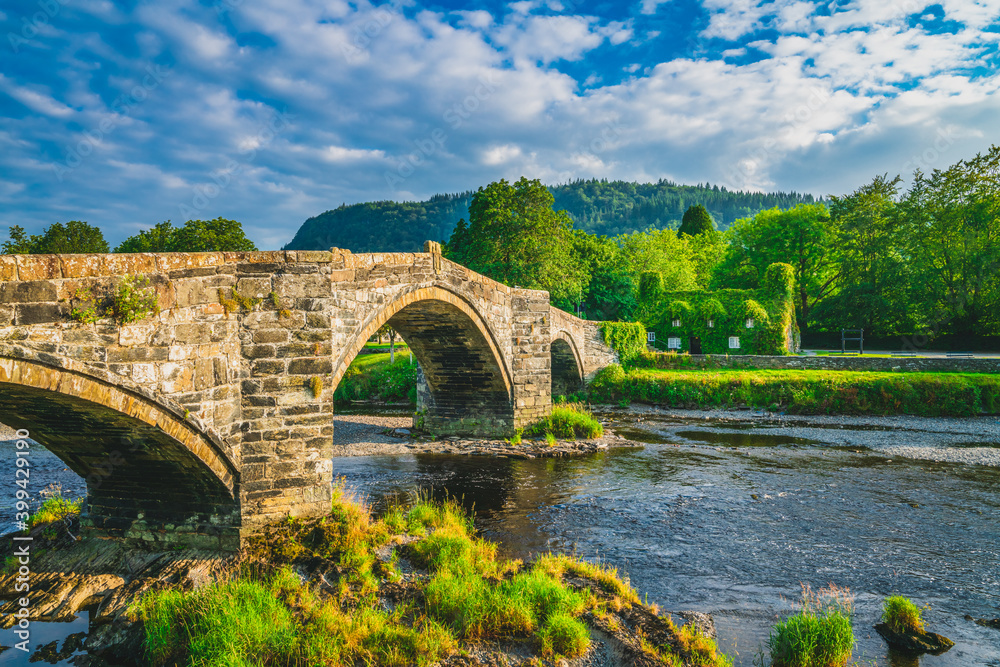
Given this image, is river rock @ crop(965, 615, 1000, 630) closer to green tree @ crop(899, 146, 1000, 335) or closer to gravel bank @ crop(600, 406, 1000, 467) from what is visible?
gravel bank @ crop(600, 406, 1000, 467)

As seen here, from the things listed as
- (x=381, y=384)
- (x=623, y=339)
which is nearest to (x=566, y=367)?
(x=623, y=339)

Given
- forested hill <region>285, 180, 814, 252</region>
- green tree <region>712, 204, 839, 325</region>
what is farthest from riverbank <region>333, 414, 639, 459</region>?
forested hill <region>285, 180, 814, 252</region>

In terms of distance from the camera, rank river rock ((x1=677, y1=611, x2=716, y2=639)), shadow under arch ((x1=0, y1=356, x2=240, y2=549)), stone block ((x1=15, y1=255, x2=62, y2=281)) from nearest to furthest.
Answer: stone block ((x1=15, y1=255, x2=62, y2=281)) < shadow under arch ((x1=0, y1=356, x2=240, y2=549)) < river rock ((x1=677, y1=611, x2=716, y2=639))

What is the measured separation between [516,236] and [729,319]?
1315 centimetres

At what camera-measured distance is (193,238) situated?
1142 inches

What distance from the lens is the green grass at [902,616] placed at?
630cm

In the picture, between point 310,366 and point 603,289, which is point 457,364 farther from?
point 603,289

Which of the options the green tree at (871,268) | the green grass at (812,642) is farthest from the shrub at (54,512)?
the green tree at (871,268)

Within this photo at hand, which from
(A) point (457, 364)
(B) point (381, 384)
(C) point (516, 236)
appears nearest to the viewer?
(A) point (457, 364)

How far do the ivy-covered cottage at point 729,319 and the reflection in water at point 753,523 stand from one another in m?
16.9

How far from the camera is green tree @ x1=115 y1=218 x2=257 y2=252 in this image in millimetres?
28656

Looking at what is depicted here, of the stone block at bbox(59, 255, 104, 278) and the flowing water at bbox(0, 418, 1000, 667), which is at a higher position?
the stone block at bbox(59, 255, 104, 278)

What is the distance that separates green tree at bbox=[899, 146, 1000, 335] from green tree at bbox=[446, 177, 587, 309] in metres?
22.7

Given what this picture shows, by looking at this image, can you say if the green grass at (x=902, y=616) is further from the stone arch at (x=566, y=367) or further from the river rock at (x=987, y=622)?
the stone arch at (x=566, y=367)
